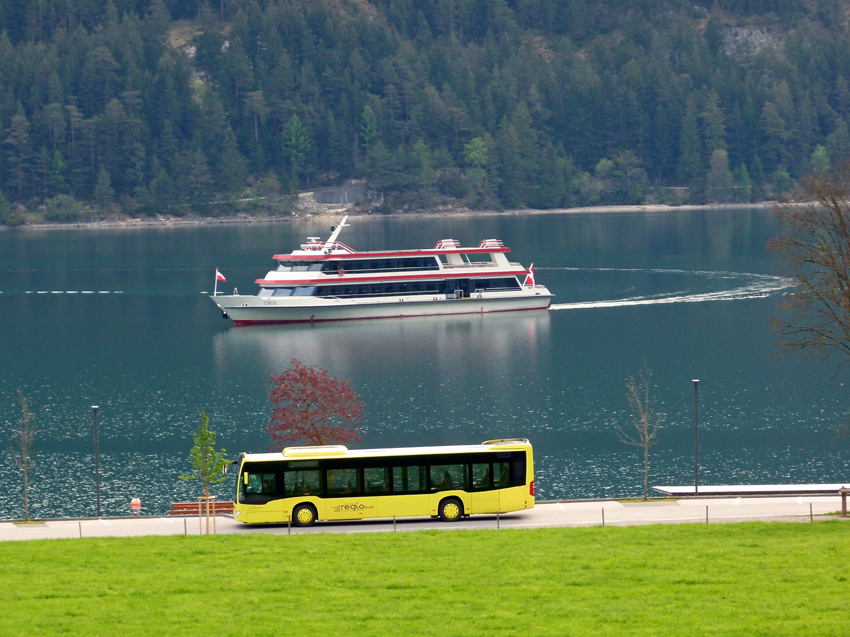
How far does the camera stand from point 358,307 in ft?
315

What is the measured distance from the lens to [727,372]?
71250 millimetres

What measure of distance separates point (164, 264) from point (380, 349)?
66.6 m

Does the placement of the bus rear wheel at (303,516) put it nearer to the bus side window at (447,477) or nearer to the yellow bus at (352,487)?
the yellow bus at (352,487)

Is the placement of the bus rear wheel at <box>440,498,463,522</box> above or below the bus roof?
below

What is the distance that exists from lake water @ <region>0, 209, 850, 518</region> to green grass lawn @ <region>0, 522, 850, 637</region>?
19.9 m

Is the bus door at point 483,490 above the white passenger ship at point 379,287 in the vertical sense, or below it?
below

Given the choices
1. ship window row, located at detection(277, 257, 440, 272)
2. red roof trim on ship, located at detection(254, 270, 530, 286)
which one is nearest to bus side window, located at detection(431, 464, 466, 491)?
ship window row, located at detection(277, 257, 440, 272)

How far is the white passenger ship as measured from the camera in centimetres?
9431

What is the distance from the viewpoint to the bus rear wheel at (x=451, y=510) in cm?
3278

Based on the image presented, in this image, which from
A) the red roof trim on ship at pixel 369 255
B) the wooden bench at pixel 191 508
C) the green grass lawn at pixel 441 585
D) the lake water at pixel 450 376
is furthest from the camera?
the red roof trim on ship at pixel 369 255

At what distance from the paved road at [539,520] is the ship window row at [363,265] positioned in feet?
201

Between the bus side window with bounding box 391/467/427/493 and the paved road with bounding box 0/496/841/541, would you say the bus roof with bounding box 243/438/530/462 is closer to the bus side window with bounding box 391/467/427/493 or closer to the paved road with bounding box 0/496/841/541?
the bus side window with bounding box 391/467/427/493

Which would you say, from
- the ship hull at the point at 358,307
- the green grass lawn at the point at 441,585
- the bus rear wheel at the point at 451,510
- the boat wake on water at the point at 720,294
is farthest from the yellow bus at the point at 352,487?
the boat wake on water at the point at 720,294

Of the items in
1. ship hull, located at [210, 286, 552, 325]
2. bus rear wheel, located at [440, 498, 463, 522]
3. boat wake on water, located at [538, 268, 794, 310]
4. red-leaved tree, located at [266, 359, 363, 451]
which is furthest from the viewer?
boat wake on water, located at [538, 268, 794, 310]
